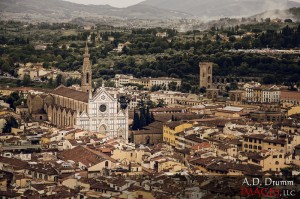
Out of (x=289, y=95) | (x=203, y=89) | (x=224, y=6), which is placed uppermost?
(x=224, y=6)

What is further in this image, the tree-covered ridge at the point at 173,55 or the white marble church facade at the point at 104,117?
the tree-covered ridge at the point at 173,55

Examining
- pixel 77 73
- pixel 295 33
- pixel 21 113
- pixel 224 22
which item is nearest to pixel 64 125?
pixel 21 113

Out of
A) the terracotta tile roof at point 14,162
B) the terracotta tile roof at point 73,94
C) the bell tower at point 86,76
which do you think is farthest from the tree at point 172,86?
the terracotta tile roof at point 14,162

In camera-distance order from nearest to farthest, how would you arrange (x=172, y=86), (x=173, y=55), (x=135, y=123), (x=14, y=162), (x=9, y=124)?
1. (x=14, y=162)
2. (x=9, y=124)
3. (x=135, y=123)
4. (x=172, y=86)
5. (x=173, y=55)

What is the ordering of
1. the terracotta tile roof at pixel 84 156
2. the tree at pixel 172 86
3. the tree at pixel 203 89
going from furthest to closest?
the tree at pixel 172 86 < the tree at pixel 203 89 < the terracotta tile roof at pixel 84 156

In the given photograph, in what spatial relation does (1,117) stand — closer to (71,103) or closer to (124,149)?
(71,103)

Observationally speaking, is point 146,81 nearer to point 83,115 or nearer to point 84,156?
point 83,115

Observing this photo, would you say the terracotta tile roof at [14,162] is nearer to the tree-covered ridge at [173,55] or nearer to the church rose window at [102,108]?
the church rose window at [102,108]

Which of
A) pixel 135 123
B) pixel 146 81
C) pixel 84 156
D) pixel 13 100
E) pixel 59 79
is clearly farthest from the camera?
pixel 146 81

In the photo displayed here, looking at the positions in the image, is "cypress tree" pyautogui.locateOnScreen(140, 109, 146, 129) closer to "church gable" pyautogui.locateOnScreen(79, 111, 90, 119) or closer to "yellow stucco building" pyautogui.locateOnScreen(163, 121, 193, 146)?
"yellow stucco building" pyautogui.locateOnScreen(163, 121, 193, 146)

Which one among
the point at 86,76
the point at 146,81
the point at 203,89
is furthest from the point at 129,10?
the point at 86,76
